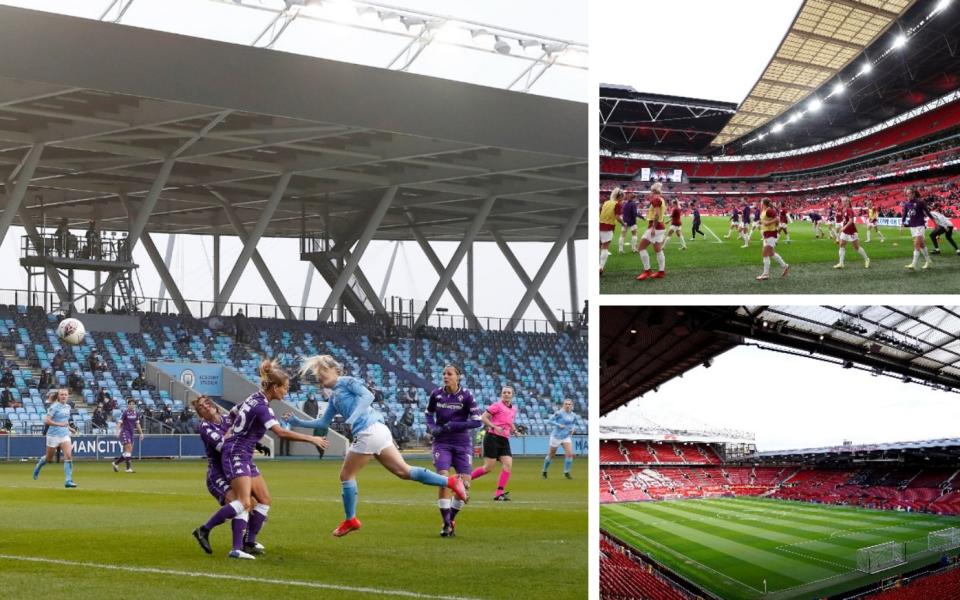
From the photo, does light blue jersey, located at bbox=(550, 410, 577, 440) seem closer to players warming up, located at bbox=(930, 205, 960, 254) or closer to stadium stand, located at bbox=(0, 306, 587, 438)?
stadium stand, located at bbox=(0, 306, 587, 438)

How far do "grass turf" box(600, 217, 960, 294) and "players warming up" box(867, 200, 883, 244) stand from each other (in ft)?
0.15

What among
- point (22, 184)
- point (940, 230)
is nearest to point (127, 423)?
point (22, 184)

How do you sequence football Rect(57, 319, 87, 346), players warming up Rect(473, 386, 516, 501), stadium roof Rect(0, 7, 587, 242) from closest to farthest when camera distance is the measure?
players warming up Rect(473, 386, 516, 501)
stadium roof Rect(0, 7, 587, 242)
football Rect(57, 319, 87, 346)

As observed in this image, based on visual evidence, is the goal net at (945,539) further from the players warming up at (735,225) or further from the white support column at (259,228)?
the white support column at (259,228)

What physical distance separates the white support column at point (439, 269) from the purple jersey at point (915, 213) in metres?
45.4

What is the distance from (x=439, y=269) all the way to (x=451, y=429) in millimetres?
44569

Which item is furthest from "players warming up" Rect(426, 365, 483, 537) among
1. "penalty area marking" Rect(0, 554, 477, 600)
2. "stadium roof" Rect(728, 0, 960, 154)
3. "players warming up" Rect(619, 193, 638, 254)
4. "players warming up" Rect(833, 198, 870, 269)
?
"players warming up" Rect(833, 198, 870, 269)

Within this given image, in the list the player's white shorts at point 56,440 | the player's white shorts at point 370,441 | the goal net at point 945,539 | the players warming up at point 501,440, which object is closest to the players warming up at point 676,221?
the goal net at point 945,539

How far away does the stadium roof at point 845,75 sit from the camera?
6.78 metres

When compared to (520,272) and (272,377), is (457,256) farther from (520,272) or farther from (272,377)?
(272,377)

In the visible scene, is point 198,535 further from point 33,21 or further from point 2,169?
point 2,169

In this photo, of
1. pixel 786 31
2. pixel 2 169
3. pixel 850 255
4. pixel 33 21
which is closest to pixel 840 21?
pixel 786 31

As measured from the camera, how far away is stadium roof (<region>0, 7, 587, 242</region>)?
29.6m

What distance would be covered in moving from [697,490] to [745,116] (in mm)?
7871
